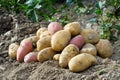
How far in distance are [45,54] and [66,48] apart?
6.9 inches

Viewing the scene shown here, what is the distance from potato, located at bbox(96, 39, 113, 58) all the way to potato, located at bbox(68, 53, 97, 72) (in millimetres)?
258

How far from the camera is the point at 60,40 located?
253cm

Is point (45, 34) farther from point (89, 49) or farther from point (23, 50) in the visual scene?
point (89, 49)

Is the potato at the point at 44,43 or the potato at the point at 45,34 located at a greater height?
→ the potato at the point at 45,34

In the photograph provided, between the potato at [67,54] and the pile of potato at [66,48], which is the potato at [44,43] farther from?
the potato at [67,54]

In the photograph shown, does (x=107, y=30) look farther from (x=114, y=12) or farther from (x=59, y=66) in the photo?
(x=59, y=66)

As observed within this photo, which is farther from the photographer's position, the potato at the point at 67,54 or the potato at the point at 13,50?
the potato at the point at 13,50

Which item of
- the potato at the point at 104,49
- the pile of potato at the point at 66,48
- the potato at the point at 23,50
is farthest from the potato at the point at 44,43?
the potato at the point at 104,49

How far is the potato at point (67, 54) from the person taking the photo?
2426mm

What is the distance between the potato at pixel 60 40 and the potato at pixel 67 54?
0.27ft

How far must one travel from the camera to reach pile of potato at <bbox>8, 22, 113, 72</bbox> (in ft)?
7.86

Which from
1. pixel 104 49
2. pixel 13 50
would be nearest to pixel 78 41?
pixel 104 49

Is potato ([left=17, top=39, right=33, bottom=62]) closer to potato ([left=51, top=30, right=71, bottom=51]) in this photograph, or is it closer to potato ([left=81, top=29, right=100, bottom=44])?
potato ([left=51, top=30, right=71, bottom=51])

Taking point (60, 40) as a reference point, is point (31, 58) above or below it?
below
